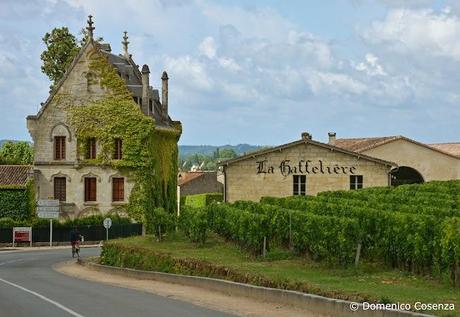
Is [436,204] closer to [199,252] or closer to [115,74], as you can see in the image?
[199,252]

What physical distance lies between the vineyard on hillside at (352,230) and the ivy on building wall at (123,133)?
25.9 m

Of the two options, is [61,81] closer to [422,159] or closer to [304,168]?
[304,168]

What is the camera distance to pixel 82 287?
28.8 metres

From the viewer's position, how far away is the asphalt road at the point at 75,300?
20.1m

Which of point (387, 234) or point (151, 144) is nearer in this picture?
point (387, 234)

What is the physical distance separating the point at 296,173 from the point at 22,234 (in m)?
21.2

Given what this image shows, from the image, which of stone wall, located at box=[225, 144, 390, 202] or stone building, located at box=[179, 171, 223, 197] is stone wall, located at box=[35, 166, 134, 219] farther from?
stone building, located at box=[179, 171, 223, 197]

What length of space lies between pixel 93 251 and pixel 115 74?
13640 mm

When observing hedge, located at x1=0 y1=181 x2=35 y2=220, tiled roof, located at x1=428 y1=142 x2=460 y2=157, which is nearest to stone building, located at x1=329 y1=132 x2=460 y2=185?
tiled roof, located at x1=428 y1=142 x2=460 y2=157

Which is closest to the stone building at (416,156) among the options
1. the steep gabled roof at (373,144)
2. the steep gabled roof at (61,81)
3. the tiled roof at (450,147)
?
the steep gabled roof at (373,144)

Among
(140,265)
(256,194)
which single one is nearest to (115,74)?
(256,194)

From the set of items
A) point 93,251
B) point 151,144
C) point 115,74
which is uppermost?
point 115,74

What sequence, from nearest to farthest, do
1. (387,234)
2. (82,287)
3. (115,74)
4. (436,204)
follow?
(387,234), (82,287), (436,204), (115,74)

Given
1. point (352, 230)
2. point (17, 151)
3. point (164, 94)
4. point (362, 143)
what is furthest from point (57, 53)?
point (352, 230)
